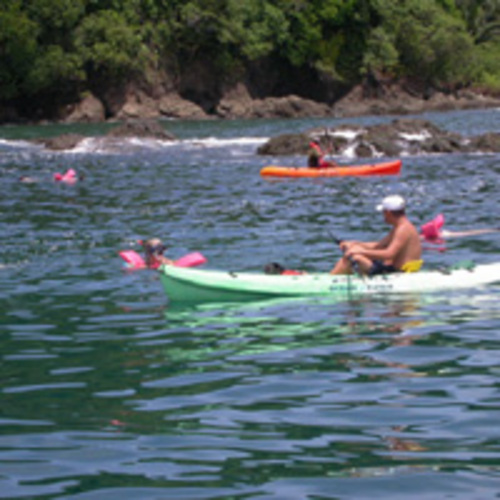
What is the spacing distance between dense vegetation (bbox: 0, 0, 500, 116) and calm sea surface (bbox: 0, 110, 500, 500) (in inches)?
1862

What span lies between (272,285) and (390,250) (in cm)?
140

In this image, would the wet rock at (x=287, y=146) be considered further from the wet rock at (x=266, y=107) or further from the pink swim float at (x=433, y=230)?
the wet rock at (x=266, y=107)

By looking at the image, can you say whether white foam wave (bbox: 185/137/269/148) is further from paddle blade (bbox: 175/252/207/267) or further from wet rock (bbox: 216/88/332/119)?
paddle blade (bbox: 175/252/207/267)

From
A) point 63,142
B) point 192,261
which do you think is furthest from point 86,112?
point 192,261

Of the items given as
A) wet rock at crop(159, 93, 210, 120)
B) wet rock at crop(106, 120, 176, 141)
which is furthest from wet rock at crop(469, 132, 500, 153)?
wet rock at crop(159, 93, 210, 120)

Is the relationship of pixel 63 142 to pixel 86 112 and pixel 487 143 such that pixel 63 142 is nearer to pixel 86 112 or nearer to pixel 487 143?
pixel 487 143

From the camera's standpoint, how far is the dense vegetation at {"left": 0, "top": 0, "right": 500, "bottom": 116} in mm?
63094

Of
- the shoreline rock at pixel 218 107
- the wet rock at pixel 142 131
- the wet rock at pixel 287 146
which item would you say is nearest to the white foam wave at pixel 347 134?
the wet rock at pixel 287 146

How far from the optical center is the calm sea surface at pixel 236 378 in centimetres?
584

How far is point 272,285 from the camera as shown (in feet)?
36.7

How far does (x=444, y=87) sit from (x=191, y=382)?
75.9 m

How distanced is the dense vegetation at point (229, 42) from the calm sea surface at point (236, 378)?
155ft

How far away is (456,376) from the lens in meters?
7.92

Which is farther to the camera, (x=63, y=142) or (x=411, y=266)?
(x=63, y=142)
